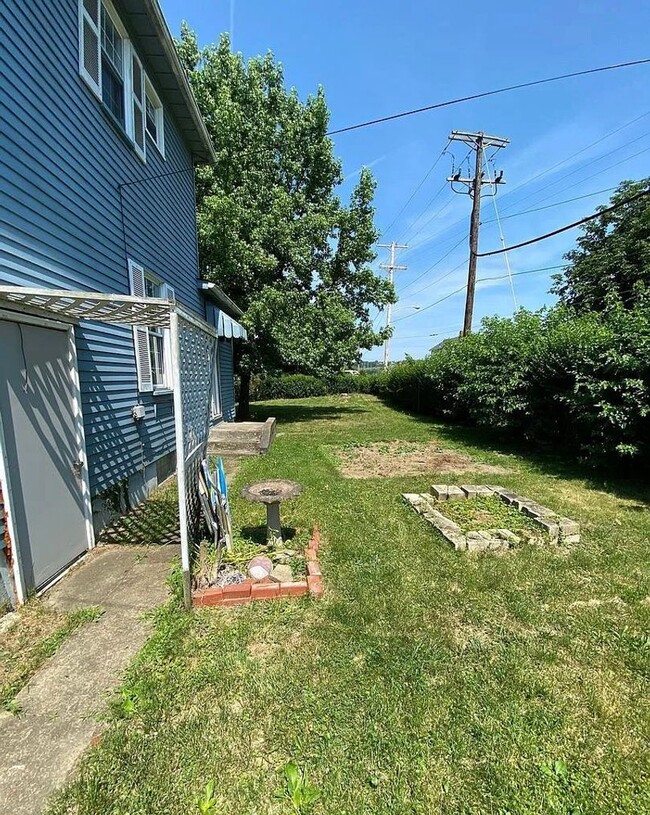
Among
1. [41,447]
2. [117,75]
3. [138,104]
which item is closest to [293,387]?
[138,104]

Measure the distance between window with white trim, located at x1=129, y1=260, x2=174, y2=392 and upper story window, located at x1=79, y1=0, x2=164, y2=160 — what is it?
5.78ft

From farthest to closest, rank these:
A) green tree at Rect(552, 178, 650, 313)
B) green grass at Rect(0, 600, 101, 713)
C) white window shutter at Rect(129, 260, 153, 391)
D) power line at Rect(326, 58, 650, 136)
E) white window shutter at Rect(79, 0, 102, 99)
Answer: green tree at Rect(552, 178, 650, 313) → power line at Rect(326, 58, 650, 136) → white window shutter at Rect(129, 260, 153, 391) → white window shutter at Rect(79, 0, 102, 99) → green grass at Rect(0, 600, 101, 713)

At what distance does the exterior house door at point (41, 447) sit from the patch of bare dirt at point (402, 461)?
4.40m

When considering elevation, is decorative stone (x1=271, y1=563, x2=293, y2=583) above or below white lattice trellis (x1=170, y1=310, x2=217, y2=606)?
below

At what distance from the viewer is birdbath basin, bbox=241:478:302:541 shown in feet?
11.9

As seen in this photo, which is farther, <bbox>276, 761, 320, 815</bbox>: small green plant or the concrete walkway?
the concrete walkway

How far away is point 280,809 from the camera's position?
1.68 meters

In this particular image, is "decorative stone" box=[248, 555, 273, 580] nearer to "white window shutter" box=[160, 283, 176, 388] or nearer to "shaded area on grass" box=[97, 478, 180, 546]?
"shaded area on grass" box=[97, 478, 180, 546]

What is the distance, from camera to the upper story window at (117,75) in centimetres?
461

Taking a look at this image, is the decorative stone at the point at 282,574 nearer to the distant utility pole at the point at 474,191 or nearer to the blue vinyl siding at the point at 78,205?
Answer: the blue vinyl siding at the point at 78,205

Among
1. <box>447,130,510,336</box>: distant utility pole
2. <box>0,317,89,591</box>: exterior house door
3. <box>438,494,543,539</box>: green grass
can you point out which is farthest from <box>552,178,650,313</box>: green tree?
<box>0,317,89,591</box>: exterior house door

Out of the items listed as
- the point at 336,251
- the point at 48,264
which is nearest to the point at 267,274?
the point at 336,251

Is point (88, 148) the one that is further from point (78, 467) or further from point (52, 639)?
point (52, 639)

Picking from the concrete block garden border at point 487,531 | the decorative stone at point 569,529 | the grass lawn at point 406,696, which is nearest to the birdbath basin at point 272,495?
the grass lawn at point 406,696
